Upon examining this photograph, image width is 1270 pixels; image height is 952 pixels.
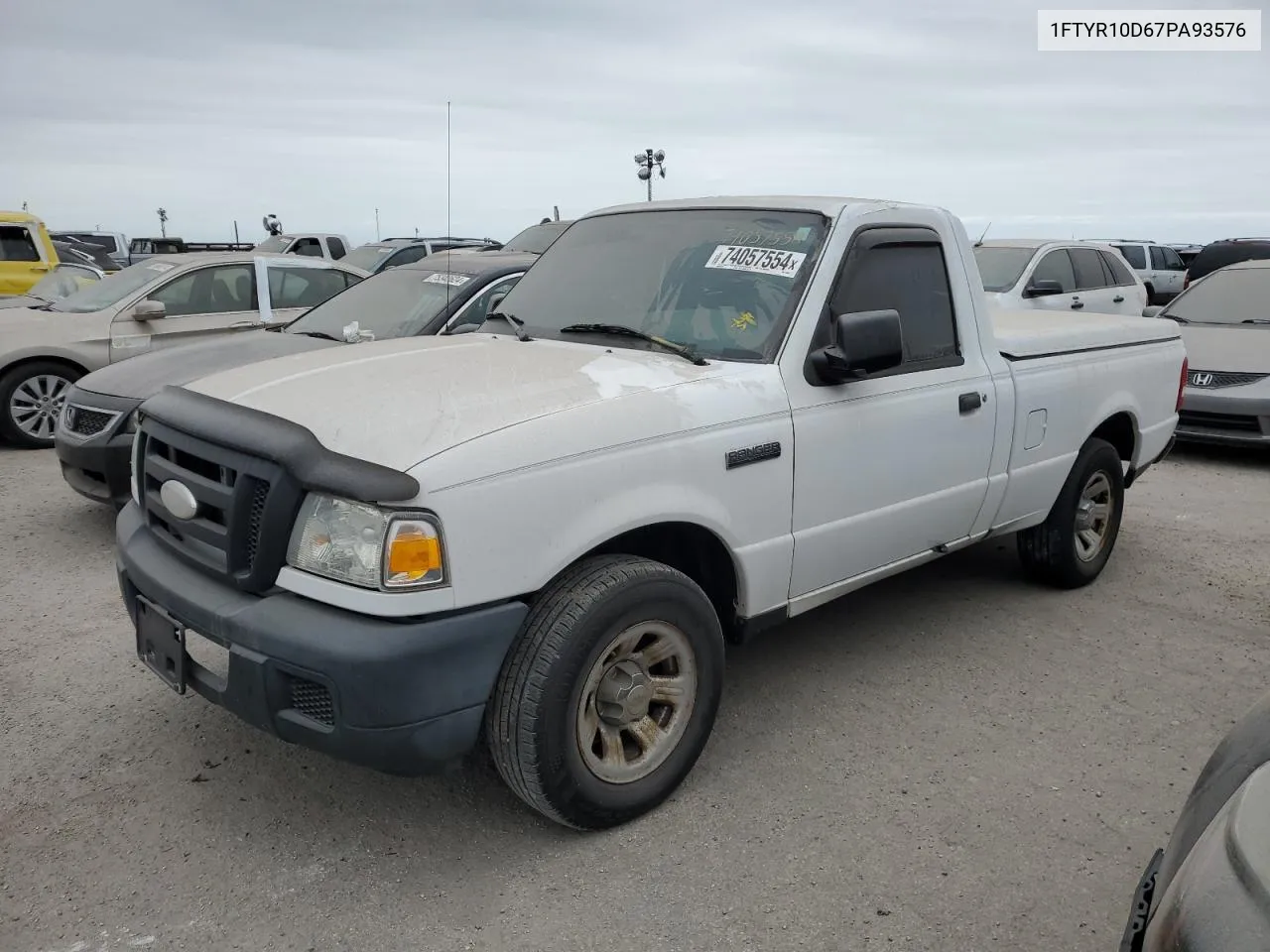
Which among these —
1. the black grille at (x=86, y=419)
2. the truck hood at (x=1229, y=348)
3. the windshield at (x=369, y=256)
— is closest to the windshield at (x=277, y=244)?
the windshield at (x=369, y=256)

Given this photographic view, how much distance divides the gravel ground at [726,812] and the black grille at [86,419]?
1.16 metres

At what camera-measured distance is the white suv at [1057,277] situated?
10.9 meters

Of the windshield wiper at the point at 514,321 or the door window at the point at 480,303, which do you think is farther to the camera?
the door window at the point at 480,303

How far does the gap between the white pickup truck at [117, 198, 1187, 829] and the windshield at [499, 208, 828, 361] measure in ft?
0.04

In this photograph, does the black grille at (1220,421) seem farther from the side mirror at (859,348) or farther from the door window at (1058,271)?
the side mirror at (859,348)

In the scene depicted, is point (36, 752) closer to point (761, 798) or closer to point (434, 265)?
point (761, 798)

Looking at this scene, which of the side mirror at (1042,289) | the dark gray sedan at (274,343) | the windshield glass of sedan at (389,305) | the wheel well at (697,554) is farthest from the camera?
the side mirror at (1042,289)

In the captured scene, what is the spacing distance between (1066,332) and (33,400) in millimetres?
7711

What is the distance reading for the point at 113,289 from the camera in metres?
8.59

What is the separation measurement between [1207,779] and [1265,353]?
7602mm

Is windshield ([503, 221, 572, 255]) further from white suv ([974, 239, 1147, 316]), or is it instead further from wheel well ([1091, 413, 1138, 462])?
wheel well ([1091, 413, 1138, 462])

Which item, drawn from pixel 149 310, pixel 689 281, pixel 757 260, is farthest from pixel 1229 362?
pixel 149 310

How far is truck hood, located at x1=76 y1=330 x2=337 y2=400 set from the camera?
18.7 ft

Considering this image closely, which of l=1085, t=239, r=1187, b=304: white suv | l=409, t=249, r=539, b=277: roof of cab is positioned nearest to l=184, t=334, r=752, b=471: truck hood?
l=409, t=249, r=539, b=277: roof of cab
